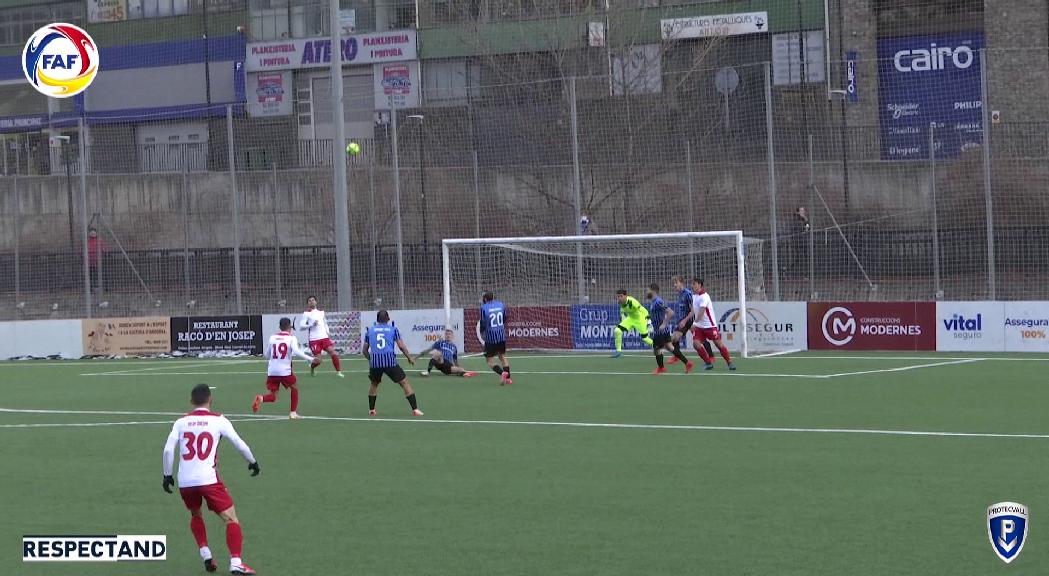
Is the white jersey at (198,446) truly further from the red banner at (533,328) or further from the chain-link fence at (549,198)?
the red banner at (533,328)

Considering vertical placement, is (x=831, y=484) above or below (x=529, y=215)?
below

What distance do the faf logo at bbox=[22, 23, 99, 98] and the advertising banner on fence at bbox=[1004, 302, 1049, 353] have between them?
33.2 metres

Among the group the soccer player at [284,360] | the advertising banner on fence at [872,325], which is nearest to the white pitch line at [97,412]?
the soccer player at [284,360]

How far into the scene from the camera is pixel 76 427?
71.3ft

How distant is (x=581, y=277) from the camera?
35188 mm

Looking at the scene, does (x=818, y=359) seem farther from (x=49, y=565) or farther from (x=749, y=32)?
(x=749, y=32)

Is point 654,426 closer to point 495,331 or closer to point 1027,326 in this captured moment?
point 495,331

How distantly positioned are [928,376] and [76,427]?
1549 cm

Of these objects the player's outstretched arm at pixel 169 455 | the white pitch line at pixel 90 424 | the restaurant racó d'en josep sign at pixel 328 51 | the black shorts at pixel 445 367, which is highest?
the restaurant racó d'en josep sign at pixel 328 51

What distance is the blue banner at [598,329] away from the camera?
34.4 m

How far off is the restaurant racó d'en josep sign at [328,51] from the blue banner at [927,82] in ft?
70.4

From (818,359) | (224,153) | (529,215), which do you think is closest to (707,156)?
(529,215)

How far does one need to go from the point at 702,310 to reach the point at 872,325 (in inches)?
248

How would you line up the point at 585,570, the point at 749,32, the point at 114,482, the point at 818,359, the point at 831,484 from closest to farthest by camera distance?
the point at 585,570 → the point at 831,484 → the point at 114,482 → the point at 818,359 → the point at 749,32
